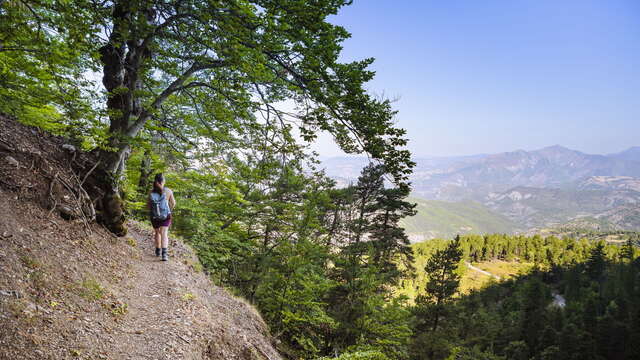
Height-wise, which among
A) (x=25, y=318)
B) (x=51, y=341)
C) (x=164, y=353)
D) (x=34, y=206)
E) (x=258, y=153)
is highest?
(x=258, y=153)

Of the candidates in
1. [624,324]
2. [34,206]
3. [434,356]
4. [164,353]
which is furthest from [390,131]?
[624,324]

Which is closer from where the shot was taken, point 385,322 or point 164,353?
point 164,353

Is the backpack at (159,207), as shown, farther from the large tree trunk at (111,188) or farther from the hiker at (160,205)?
the large tree trunk at (111,188)

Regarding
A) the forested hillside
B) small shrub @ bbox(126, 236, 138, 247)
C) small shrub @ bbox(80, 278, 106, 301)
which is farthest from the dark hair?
small shrub @ bbox(80, 278, 106, 301)

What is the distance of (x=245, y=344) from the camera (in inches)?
270

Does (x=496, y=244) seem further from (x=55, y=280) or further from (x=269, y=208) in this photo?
(x=55, y=280)

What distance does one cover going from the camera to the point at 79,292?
471 centimetres

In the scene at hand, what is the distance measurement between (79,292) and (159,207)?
310 cm

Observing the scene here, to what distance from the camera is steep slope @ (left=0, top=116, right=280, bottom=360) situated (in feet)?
12.2

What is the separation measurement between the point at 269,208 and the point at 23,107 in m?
10.8

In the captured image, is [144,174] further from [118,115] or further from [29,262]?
[29,262]

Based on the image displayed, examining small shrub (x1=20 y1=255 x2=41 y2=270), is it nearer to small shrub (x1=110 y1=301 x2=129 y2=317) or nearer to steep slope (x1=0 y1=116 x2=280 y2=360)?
steep slope (x1=0 y1=116 x2=280 y2=360)

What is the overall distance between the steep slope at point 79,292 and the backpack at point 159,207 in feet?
3.39

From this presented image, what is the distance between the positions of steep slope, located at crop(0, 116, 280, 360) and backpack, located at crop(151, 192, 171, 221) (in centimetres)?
103
